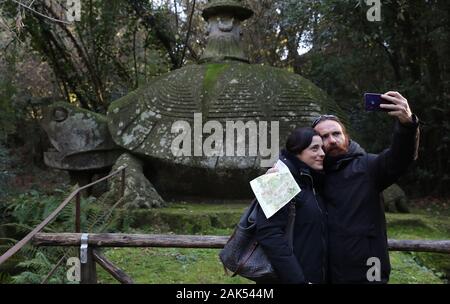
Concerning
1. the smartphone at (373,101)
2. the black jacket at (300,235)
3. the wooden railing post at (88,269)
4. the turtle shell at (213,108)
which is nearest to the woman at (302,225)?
the black jacket at (300,235)

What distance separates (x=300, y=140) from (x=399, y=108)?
1.38ft

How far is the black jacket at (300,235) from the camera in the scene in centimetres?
199

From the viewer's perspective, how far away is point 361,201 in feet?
7.08

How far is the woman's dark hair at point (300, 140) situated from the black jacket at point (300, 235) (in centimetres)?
3

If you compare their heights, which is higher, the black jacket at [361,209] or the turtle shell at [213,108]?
the turtle shell at [213,108]

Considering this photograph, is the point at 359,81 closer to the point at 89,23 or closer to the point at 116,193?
the point at 89,23

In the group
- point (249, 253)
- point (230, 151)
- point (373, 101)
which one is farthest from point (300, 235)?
point (230, 151)

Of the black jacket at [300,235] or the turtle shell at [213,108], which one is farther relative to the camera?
the turtle shell at [213,108]

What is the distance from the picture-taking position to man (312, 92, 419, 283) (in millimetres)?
2072

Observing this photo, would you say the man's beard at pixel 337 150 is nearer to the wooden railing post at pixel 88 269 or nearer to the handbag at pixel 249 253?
the handbag at pixel 249 253

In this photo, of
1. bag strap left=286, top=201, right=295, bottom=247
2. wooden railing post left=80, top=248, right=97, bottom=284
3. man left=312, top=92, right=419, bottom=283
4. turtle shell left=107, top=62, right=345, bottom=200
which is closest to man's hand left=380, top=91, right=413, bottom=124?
man left=312, top=92, right=419, bottom=283

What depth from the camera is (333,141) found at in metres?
2.24

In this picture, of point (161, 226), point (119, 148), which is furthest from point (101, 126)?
A: point (161, 226)

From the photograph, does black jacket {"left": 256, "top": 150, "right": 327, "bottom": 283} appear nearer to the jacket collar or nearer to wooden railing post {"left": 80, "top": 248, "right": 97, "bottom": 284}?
the jacket collar
